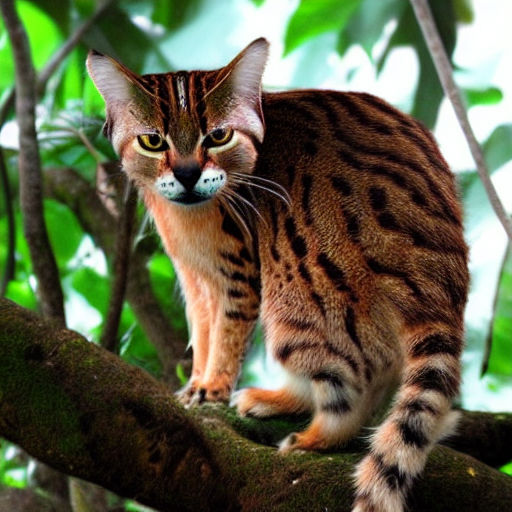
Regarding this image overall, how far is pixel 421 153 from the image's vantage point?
8.54 ft

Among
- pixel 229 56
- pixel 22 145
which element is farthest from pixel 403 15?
pixel 22 145

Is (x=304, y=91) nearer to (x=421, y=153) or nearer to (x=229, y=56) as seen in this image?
(x=421, y=153)

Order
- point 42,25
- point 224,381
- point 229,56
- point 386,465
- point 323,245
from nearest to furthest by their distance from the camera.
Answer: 1. point 386,465
2. point 323,245
3. point 224,381
4. point 229,56
5. point 42,25

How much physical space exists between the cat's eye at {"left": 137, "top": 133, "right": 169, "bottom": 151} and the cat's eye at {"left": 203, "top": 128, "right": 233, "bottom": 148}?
115mm

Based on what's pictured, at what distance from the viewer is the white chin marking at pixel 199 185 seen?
2379mm

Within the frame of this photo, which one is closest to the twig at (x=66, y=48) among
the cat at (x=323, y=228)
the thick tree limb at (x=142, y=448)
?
the cat at (x=323, y=228)

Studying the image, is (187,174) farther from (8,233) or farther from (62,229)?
(62,229)

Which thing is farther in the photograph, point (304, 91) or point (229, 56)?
point (229, 56)

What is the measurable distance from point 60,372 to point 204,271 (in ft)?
2.52

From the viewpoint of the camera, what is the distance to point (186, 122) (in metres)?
2.40

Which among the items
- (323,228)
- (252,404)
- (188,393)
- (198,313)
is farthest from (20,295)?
(323,228)

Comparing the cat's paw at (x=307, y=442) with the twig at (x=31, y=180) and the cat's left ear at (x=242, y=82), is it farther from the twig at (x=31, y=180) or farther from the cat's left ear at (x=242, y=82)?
the twig at (x=31, y=180)

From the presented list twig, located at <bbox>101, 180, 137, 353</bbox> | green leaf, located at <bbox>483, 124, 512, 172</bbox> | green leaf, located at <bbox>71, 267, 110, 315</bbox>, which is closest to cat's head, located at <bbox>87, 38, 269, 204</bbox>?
twig, located at <bbox>101, 180, 137, 353</bbox>

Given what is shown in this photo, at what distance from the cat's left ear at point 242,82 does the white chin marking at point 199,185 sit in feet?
0.64
